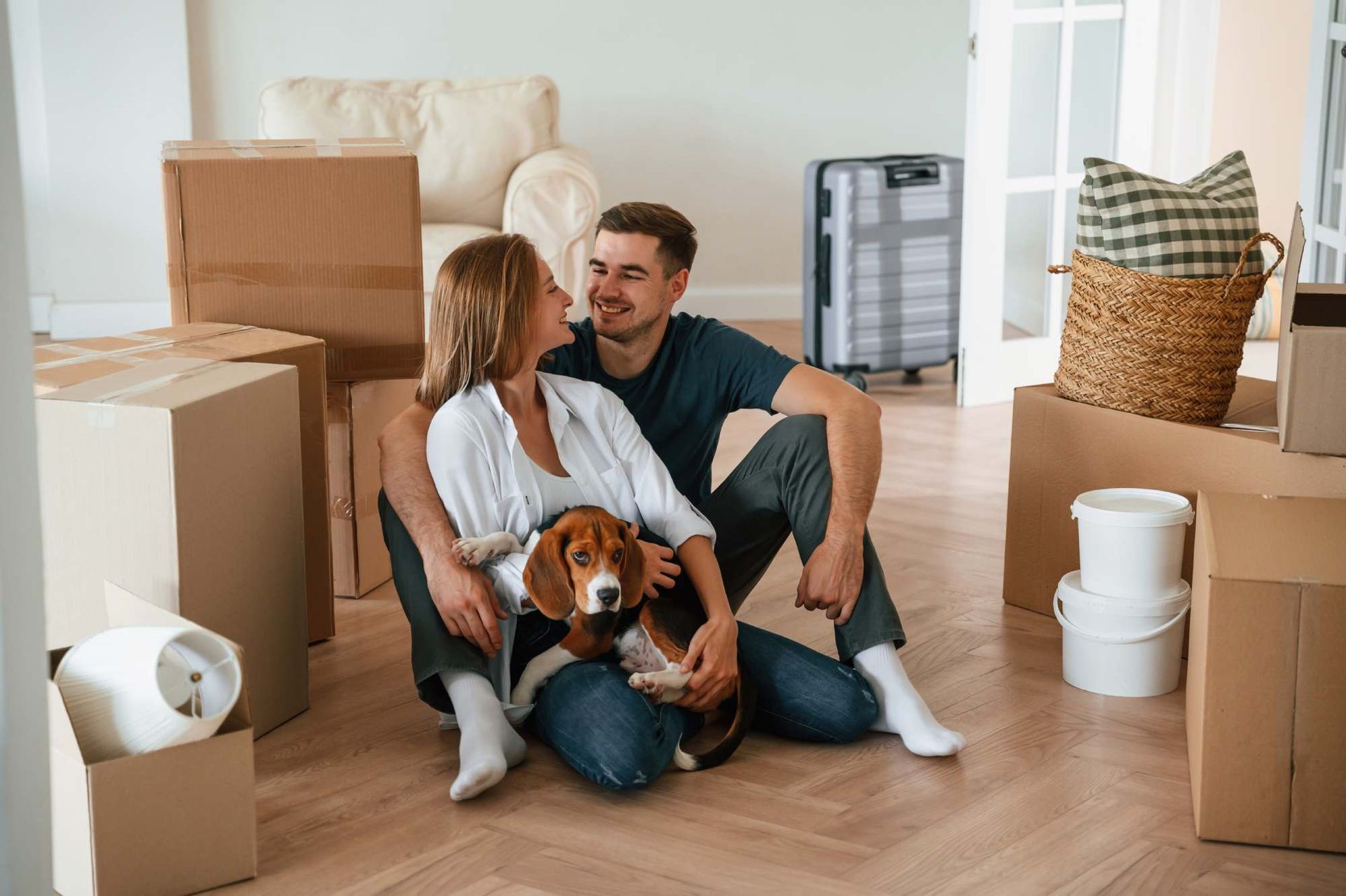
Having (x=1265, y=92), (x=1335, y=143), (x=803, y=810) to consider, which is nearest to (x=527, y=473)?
(x=803, y=810)

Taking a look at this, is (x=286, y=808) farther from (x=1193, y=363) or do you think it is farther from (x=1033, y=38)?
(x=1033, y=38)

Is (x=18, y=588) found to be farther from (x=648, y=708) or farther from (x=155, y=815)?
(x=648, y=708)

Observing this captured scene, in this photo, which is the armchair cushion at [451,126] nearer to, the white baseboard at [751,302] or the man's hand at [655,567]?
the white baseboard at [751,302]

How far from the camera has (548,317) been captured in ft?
6.34

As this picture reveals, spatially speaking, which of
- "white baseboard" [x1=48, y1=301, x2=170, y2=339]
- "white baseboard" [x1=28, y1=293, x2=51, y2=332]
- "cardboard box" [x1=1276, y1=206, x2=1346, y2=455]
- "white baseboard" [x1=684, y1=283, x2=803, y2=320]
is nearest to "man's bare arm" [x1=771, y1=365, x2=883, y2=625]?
"cardboard box" [x1=1276, y1=206, x2=1346, y2=455]

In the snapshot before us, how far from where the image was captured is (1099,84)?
4.20 m

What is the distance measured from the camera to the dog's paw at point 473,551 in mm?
1846

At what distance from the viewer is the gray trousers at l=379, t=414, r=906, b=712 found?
187cm

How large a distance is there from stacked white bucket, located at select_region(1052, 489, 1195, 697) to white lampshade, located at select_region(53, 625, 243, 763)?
Result: 4.17ft

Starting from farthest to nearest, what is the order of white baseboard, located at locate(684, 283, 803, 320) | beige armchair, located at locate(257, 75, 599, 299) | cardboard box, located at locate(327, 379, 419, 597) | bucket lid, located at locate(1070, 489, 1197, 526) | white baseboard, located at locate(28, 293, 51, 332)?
white baseboard, located at locate(684, 283, 803, 320), white baseboard, located at locate(28, 293, 51, 332), beige armchair, located at locate(257, 75, 599, 299), cardboard box, located at locate(327, 379, 419, 597), bucket lid, located at locate(1070, 489, 1197, 526)

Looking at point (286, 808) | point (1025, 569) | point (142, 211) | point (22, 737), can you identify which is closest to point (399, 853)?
point (286, 808)

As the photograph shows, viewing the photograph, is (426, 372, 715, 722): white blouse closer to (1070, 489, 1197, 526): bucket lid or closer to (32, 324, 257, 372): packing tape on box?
(32, 324, 257, 372): packing tape on box

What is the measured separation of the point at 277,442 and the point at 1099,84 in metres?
3.09

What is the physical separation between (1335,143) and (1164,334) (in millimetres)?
1233
